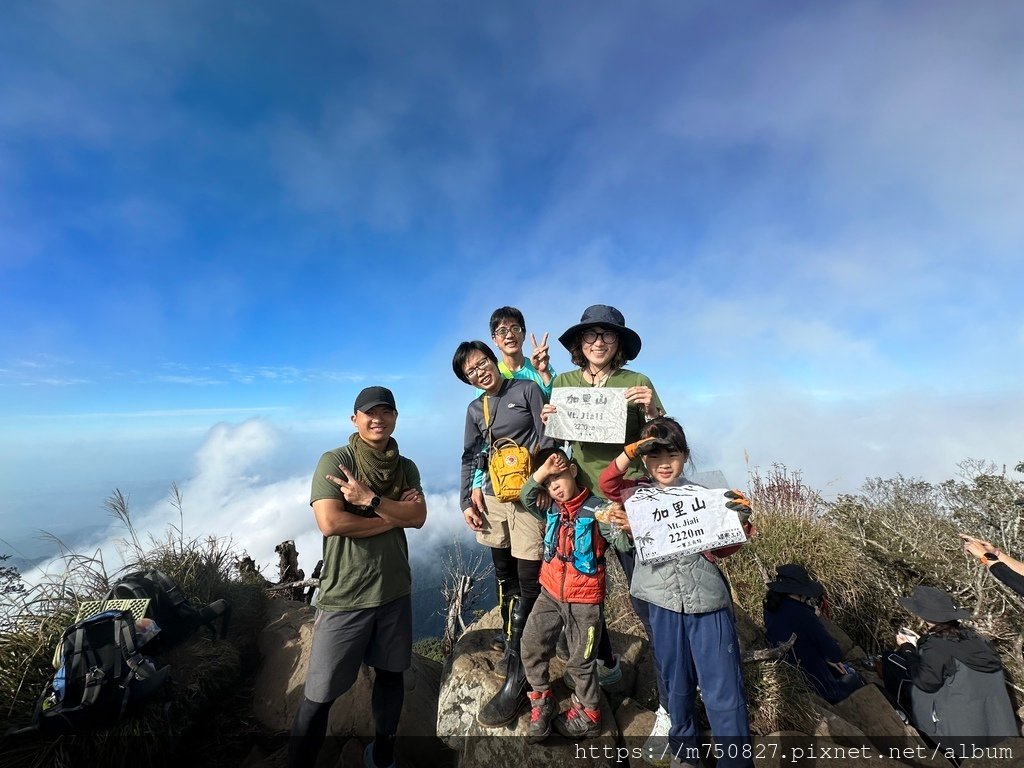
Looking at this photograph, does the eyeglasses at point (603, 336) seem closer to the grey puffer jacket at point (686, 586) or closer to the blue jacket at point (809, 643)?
the grey puffer jacket at point (686, 586)

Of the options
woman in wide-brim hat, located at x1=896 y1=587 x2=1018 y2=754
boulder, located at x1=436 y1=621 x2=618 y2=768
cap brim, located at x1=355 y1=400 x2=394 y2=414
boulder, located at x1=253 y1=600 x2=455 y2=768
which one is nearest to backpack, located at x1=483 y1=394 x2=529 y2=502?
cap brim, located at x1=355 y1=400 x2=394 y2=414

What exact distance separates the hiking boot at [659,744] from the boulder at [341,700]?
248cm

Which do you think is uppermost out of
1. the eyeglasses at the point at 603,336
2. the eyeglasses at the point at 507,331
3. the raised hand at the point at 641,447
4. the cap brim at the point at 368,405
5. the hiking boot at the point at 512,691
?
the eyeglasses at the point at 507,331

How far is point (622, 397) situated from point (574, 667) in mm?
2205

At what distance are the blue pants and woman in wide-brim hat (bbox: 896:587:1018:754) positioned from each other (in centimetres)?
315

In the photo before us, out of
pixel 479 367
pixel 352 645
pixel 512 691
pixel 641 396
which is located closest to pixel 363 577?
pixel 352 645

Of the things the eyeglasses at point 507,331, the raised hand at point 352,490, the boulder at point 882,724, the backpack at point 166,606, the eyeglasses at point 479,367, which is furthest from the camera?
the backpack at point 166,606

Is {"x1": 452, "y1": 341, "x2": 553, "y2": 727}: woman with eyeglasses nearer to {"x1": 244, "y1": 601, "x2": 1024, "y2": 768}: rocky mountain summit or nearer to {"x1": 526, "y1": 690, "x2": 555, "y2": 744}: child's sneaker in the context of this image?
{"x1": 526, "y1": 690, "x2": 555, "y2": 744}: child's sneaker

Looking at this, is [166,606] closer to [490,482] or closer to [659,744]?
[490,482]

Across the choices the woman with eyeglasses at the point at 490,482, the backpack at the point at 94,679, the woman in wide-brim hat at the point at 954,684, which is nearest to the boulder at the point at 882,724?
the woman in wide-brim hat at the point at 954,684

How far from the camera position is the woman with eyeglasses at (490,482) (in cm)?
373

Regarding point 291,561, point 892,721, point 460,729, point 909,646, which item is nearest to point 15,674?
point 460,729

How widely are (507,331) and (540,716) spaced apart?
3.48 m

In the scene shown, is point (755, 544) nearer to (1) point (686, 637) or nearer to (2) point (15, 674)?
(1) point (686, 637)
